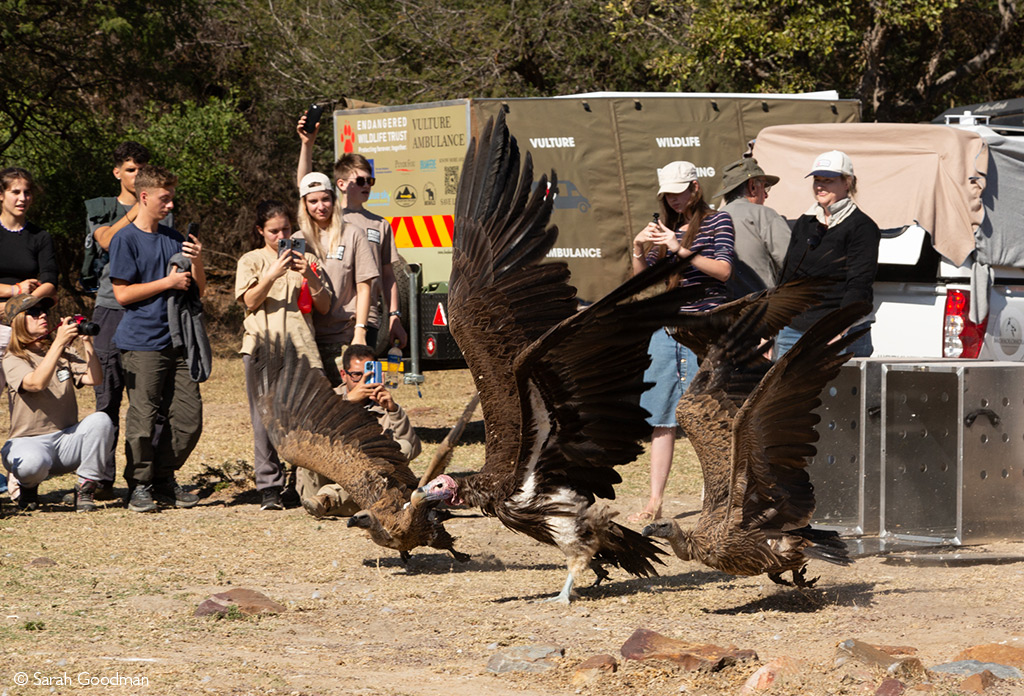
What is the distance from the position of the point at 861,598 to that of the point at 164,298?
494 centimetres

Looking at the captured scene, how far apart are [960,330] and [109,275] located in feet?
18.9

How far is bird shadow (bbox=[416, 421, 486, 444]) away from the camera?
11.1 meters

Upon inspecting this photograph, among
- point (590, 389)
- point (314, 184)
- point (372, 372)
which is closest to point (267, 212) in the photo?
point (314, 184)

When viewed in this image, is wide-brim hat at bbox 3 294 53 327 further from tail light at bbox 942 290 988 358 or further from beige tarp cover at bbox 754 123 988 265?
tail light at bbox 942 290 988 358

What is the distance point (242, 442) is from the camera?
1080cm

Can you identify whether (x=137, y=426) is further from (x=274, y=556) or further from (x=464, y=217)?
(x=464, y=217)

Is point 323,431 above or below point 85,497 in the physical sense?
above

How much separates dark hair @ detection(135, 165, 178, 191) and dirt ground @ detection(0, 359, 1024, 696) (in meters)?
2.25

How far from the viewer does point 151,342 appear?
781 centimetres

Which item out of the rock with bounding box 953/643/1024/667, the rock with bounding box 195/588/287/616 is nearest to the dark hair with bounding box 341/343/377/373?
the rock with bounding box 195/588/287/616

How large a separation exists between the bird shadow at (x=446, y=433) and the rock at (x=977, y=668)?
6.96 metres

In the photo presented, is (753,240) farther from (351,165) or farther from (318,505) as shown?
(318,505)

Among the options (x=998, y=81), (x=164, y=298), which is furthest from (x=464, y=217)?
(x=998, y=81)

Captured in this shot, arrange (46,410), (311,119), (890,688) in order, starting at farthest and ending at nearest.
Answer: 1. (311,119)
2. (46,410)
3. (890,688)
